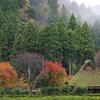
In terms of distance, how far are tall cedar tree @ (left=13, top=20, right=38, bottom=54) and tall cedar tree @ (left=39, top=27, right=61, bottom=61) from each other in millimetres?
1107

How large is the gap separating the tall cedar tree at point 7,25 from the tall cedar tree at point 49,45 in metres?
6.30

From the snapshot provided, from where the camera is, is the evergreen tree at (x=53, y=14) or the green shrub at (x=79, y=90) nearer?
the green shrub at (x=79, y=90)

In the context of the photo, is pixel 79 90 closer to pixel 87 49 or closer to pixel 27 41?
pixel 27 41

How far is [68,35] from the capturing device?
66.4 m

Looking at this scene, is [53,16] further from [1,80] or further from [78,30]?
[1,80]

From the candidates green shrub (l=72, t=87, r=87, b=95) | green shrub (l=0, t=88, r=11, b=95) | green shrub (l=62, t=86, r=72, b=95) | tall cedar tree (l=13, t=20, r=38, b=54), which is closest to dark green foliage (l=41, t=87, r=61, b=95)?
green shrub (l=62, t=86, r=72, b=95)

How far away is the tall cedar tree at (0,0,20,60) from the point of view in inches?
2680

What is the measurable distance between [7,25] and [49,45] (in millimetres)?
10216

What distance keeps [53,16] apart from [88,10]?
84293 millimetres

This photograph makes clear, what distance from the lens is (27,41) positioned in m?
64.6

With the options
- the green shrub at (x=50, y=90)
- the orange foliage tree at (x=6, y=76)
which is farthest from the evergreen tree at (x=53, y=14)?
the green shrub at (x=50, y=90)

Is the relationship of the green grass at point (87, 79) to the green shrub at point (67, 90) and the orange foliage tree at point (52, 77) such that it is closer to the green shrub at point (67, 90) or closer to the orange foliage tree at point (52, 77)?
the green shrub at point (67, 90)

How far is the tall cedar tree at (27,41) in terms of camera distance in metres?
64.4

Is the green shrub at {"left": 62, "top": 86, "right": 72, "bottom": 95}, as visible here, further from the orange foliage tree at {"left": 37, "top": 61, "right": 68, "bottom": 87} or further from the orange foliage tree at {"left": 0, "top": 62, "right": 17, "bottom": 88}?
the orange foliage tree at {"left": 0, "top": 62, "right": 17, "bottom": 88}
